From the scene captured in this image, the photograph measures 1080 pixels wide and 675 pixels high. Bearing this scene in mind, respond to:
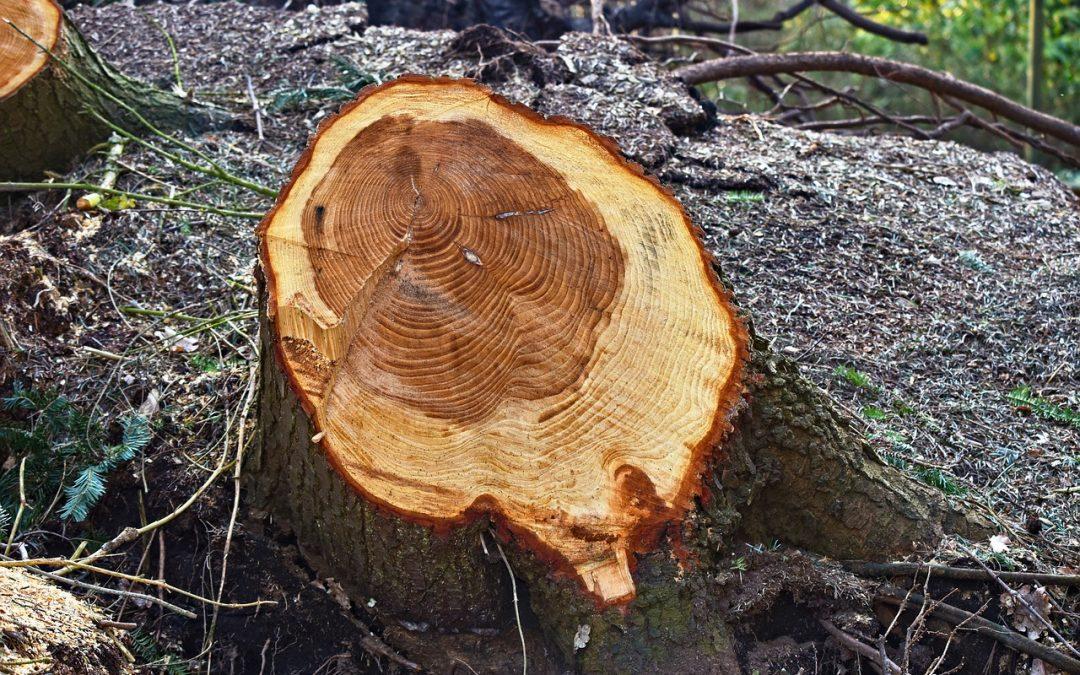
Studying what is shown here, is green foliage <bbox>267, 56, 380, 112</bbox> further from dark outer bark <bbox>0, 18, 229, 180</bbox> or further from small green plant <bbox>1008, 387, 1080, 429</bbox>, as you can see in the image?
small green plant <bbox>1008, 387, 1080, 429</bbox>

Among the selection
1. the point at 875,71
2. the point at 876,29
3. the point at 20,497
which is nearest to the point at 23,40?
the point at 20,497

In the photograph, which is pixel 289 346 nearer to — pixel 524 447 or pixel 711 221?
pixel 524 447

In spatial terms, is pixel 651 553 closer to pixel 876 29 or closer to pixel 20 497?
pixel 20 497

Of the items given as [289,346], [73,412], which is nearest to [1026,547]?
[289,346]

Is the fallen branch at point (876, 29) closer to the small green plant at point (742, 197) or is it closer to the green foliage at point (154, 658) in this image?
the small green plant at point (742, 197)

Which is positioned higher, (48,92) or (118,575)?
(48,92)

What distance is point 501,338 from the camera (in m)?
1.83

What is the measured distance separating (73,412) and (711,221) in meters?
2.14

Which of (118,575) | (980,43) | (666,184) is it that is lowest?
(980,43)

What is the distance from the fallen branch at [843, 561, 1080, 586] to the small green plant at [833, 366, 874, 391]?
0.77 metres

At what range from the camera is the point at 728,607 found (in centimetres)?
193

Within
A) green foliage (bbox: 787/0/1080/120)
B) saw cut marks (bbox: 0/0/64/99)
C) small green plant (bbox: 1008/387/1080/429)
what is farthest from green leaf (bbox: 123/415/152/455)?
green foliage (bbox: 787/0/1080/120)

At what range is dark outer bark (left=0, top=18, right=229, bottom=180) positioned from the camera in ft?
10.1

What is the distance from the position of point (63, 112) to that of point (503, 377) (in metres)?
2.29
